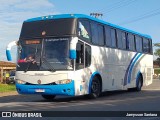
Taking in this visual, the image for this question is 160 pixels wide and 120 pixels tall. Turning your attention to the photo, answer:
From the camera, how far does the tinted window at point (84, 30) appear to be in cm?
1675

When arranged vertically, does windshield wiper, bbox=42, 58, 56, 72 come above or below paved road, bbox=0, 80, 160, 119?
above

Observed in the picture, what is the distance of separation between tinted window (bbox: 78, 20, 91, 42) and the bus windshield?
878 mm

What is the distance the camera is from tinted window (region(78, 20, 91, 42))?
16.8m

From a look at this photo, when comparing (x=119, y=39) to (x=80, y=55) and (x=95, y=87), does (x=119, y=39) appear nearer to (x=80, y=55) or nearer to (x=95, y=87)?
(x=95, y=87)

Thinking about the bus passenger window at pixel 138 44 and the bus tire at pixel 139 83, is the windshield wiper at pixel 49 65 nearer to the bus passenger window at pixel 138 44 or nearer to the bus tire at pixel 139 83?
the bus passenger window at pixel 138 44

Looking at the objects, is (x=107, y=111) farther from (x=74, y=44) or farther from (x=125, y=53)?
(x=125, y=53)

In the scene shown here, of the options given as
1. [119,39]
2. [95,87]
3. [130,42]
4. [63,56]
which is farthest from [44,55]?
[130,42]

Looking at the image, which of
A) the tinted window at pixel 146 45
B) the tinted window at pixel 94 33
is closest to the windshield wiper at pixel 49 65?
the tinted window at pixel 94 33

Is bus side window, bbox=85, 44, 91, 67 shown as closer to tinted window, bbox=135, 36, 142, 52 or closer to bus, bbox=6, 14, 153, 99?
bus, bbox=6, 14, 153, 99

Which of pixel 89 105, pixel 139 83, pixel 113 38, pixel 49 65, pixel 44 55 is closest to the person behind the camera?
pixel 89 105

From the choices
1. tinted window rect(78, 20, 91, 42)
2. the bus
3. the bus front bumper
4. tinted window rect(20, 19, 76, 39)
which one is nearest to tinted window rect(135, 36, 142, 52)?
the bus

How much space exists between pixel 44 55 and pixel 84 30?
7.00 feet

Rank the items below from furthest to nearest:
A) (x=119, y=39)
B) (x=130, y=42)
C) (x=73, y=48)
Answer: (x=130, y=42), (x=119, y=39), (x=73, y=48)

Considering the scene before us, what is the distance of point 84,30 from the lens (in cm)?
1714
